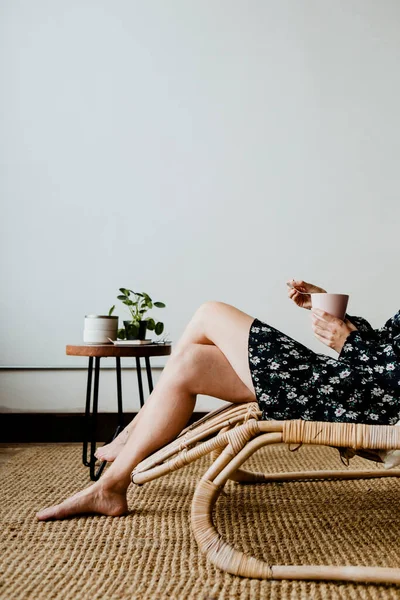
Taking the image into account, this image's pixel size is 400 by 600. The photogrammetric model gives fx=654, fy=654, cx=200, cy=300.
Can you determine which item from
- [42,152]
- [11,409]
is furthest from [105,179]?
[11,409]

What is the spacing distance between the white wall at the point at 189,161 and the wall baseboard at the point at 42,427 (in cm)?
5

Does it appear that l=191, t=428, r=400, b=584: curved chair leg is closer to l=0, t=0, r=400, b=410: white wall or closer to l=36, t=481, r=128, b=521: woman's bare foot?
l=36, t=481, r=128, b=521: woman's bare foot

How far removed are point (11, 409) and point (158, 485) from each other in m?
1.21

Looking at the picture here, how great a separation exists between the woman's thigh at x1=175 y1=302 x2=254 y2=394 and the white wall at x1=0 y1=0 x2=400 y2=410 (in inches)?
50.5

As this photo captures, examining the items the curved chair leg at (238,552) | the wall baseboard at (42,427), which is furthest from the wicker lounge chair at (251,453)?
the wall baseboard at (42,427)

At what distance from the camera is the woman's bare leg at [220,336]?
1.74 meters

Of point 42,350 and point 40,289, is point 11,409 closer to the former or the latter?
point 42,350

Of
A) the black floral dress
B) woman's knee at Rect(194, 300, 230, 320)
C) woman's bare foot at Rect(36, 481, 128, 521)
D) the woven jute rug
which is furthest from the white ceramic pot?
the black floral dress

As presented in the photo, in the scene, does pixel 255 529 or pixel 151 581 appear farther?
pixel 255 529

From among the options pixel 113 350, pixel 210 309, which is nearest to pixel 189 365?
pixel 210 309

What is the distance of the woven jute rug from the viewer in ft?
4.48

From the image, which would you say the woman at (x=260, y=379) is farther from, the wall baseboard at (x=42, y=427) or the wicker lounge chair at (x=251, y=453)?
the wall baseboard at (x=42, y=427)

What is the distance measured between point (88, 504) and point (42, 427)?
1.49m

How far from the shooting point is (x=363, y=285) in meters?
3.23
